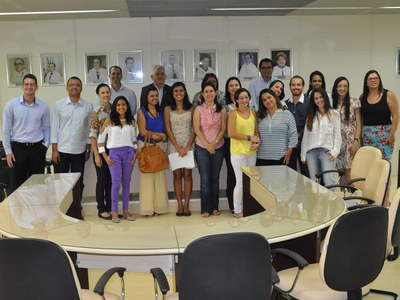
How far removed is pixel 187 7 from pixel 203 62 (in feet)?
4.15

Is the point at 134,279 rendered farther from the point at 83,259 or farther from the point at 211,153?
the point at 211,153

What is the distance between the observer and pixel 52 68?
768 cm

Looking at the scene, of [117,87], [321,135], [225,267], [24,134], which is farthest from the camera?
[117,87]

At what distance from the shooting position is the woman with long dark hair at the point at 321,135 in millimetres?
4848

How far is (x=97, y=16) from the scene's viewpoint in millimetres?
7328

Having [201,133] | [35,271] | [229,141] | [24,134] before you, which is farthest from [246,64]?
[35,271]

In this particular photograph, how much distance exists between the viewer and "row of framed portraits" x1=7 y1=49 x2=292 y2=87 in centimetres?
767

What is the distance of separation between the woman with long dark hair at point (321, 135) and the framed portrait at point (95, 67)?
3.97 metres

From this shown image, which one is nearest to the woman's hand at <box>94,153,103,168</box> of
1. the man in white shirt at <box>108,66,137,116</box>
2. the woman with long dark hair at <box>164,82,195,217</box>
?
the woman with long dark hair at <box>164,82,195,217</box>

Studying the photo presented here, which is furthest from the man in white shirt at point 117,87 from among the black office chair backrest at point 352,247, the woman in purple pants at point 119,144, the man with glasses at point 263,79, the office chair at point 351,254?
the black office chair backrest at point 352,247

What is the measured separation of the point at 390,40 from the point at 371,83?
3.17m

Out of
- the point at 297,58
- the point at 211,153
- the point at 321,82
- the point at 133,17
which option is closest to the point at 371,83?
the point at 321,82

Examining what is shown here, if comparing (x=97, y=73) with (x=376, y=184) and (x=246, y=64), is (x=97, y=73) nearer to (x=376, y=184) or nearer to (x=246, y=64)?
(x=246, y=64)

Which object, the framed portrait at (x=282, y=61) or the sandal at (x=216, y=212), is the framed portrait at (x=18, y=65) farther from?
the sandal at (x=216, y=212)
